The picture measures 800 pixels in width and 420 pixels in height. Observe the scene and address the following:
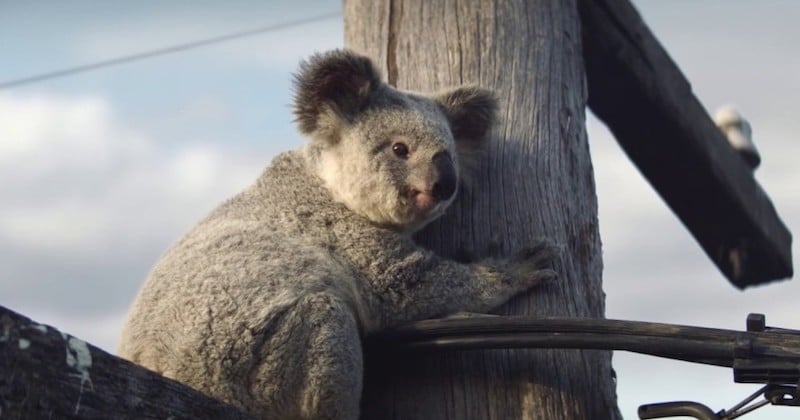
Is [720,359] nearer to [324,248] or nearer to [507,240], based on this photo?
[507,240]

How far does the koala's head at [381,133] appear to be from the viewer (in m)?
6.06

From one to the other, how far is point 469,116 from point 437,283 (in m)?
0.82

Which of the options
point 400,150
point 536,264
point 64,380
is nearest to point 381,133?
point 400,150

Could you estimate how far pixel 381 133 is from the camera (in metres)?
6.25

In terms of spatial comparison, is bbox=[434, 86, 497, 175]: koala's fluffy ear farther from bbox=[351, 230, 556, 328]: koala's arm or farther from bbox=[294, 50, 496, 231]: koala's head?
bbox=[351, 230, 556, 328]: koala's arm

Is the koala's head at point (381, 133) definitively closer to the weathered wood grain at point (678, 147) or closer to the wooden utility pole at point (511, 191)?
the wooden utility pole at point (511, 191)

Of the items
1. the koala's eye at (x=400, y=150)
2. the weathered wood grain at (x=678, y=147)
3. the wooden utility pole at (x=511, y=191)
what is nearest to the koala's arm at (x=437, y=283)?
the wooden utility pole at (x=511, y=191)

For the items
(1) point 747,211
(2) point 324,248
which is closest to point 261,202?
(2) point 324,248

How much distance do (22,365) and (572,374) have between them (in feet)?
9.17

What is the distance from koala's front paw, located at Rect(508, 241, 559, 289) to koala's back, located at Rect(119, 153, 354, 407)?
28.1 inches

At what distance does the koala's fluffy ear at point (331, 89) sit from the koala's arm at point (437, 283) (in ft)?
2.60

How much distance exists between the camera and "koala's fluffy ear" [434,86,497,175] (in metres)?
6.12

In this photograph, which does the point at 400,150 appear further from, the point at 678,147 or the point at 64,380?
the point at 64,380

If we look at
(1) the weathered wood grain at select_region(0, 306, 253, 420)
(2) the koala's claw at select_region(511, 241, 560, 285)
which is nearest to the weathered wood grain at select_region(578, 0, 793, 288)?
(2) the koala's claw at select_region(511, 241, 560, 285)
